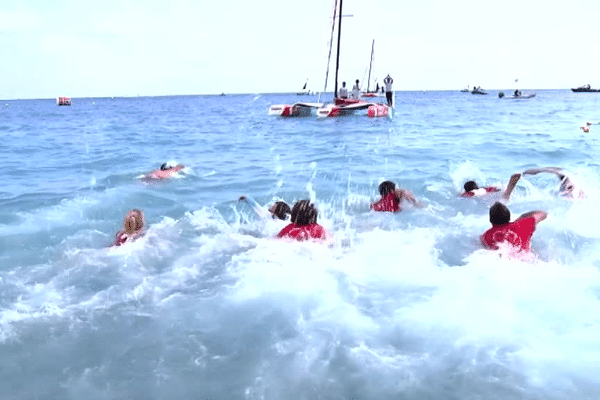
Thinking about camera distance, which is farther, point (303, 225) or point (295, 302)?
point (303, 225)

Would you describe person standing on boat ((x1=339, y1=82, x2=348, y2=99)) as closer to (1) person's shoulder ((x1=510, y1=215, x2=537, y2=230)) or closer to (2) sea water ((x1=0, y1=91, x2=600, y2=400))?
(2) sea water ((x1=0, y1=91, x2=600, y2=400))

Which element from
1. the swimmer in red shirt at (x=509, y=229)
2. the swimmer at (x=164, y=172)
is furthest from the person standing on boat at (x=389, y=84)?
the swimmer in red shirt at (x=509, y=229)

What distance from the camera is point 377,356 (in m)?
4.64

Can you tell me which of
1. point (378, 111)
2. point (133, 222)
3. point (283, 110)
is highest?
point (378, 111)

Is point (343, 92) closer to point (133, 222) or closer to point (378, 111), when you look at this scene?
point (378, 111)

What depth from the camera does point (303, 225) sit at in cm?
696

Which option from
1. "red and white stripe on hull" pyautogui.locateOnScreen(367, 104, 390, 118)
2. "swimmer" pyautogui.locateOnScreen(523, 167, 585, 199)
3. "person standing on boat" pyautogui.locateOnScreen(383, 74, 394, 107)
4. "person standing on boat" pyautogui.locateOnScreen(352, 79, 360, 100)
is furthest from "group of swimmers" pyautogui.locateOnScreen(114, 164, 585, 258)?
"person standing on boat" pyautogui.locateOnScreen(352, 79, 360, 100)

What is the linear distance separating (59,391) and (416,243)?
5421 mm

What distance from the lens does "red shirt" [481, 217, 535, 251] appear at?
246 inches

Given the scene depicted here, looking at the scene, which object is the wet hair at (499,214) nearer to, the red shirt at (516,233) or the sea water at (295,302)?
the red shirt at (516,233)

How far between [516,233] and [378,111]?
105 feet

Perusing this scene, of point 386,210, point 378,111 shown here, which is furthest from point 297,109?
point 386,210

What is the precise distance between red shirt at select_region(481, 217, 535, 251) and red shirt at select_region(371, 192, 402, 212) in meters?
2.99

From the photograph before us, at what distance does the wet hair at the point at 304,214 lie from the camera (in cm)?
689
